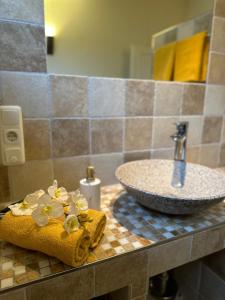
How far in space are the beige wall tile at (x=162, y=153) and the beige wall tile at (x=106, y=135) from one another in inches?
8.1

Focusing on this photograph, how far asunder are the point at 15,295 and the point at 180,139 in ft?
2.79

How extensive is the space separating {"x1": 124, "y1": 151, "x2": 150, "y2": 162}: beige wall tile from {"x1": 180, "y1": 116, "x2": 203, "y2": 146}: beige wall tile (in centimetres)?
27

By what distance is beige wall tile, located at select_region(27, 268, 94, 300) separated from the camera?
50 cm

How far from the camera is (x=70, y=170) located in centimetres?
92


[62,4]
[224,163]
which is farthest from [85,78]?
[224,163]

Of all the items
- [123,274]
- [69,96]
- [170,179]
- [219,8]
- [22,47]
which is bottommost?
[123,274]

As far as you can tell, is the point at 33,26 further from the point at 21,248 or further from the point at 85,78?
the point at 21,248

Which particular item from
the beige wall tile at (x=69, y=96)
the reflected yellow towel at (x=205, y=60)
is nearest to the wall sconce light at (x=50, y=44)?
the beige wall tile at (x=69, y=96)

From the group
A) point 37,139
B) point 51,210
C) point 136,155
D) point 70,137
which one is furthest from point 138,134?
point 51,210

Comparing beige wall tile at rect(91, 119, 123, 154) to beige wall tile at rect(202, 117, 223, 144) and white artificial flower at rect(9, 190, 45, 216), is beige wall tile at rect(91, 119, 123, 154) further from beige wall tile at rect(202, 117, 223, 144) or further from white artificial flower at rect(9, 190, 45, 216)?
beige wall tile at rect(202, 117, 223, 144)


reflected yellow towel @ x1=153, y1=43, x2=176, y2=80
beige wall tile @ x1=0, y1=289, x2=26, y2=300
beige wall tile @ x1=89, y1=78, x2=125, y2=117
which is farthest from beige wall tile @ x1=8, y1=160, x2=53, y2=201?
reflected yellow towel @ x1=153, y1=43, x2=176, y2=80

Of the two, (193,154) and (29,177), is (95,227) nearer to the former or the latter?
(29,177)

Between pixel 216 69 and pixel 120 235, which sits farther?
pixel 216 69

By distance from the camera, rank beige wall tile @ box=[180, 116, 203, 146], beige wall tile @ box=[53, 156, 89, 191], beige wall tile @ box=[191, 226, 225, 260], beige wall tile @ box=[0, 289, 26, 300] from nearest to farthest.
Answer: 1. beige wall tile @ box=[0, 289, 26, 300]
2. beige wall tile @ box=[191, 226, 225, 260]
3. beige wall tile @ box=[53, 156, 89, 191]
4. beige wall tile @ box=[180, 116, 203, 146]
